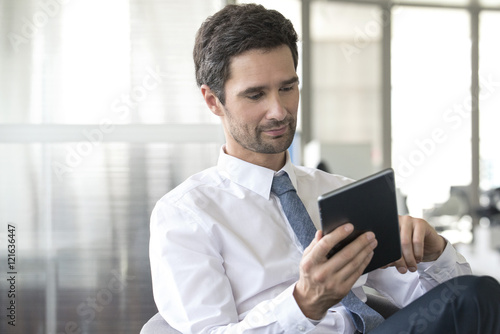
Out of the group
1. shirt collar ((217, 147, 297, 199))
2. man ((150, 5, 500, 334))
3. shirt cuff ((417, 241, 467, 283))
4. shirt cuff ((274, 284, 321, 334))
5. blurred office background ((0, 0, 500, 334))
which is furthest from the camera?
blurred office background ((0, 0, 500, 334))

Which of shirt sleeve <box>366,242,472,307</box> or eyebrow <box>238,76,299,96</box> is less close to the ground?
eyebrow <box>238,76,299,96</box>

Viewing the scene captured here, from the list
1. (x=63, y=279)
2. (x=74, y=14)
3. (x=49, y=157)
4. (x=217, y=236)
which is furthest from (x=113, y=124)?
(x=217, y=236)

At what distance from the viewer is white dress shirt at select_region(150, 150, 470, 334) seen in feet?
4.31

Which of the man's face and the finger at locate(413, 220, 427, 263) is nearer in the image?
the finger at locate(413, 220, 427, 263)

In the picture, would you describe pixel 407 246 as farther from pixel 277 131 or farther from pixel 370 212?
pixel 277 131

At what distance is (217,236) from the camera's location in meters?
1.45

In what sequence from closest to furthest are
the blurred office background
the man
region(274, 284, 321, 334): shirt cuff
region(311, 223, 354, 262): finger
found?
region(311, 223, 354, 262): finger < region(274, 284, 321, 334): shirt cuff < the man < the blurred office background

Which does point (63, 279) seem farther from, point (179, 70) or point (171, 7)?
point (171, 7)

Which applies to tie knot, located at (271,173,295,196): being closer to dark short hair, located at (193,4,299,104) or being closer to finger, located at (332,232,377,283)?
dark short hair, located at (193,4,299,104)

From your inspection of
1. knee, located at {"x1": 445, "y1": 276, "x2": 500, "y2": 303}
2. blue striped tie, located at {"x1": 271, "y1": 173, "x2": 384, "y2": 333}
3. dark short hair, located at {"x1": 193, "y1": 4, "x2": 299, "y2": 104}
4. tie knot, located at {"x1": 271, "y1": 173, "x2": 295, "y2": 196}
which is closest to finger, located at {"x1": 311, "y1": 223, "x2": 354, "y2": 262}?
knee, located at {"x1": 445, "y1": 276, "x2": 500, "y2": 303}

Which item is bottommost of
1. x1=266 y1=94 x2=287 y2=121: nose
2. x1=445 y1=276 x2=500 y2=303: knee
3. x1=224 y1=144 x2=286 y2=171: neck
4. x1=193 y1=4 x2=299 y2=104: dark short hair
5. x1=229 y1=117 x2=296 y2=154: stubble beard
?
x1=445 y1=276 x2=500 y2=303: knee

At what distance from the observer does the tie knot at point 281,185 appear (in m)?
1.52

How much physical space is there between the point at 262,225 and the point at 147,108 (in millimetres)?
1481

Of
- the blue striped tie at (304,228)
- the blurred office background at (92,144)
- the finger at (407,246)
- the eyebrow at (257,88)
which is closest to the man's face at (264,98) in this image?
the eyebrow at (257,88)
